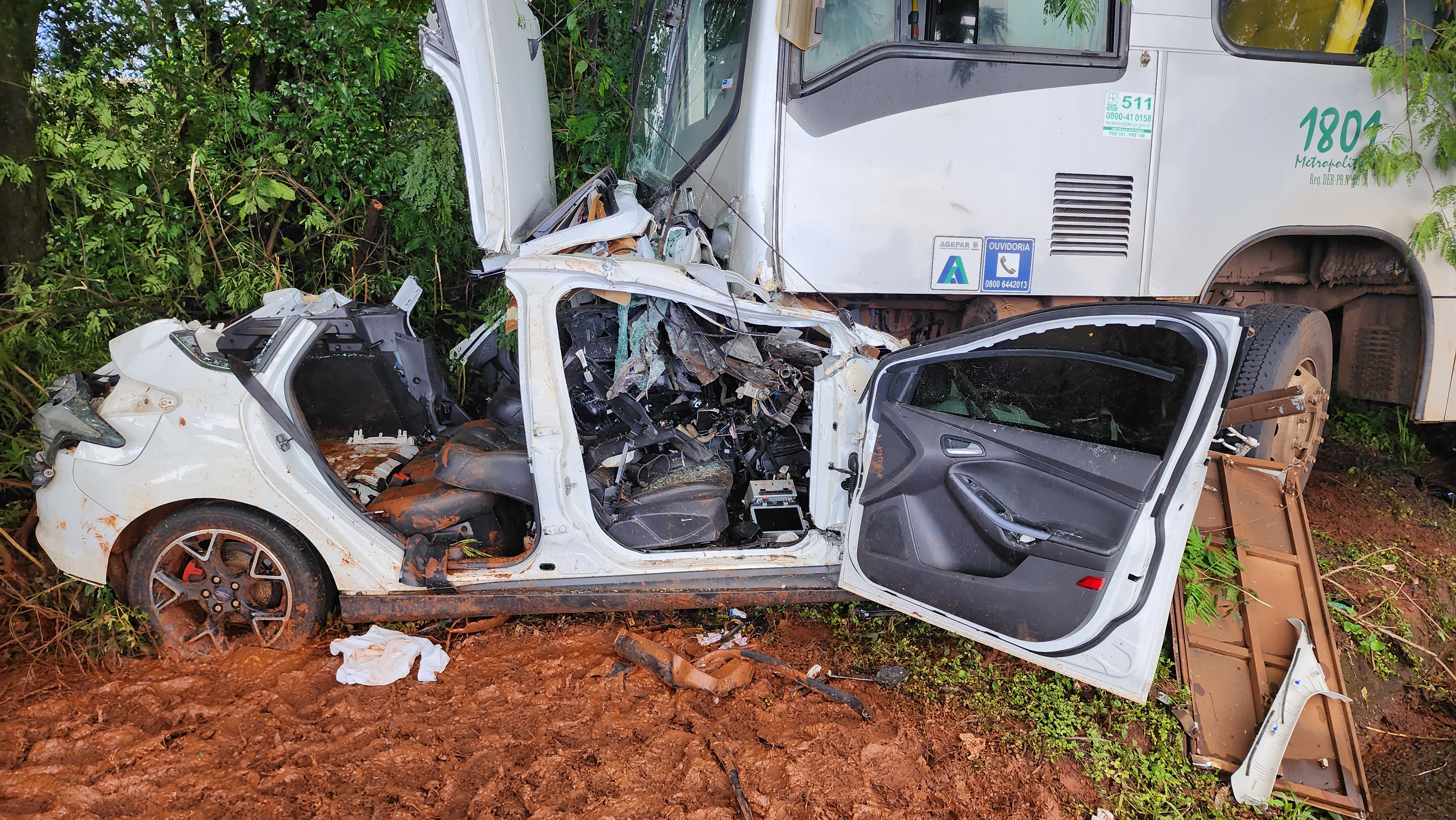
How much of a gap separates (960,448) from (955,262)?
117 centimetres

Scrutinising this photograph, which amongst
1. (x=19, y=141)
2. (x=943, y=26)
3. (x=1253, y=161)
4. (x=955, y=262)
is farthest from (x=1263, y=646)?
(x=19, y=141)

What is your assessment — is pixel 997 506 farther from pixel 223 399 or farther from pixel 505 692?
pixel 223 399

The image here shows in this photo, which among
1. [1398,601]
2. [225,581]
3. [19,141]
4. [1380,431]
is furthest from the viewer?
[1380,431]

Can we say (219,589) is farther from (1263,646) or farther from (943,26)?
(1263,646)

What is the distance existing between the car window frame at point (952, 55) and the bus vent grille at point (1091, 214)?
50cm

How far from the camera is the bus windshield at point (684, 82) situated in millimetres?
3490

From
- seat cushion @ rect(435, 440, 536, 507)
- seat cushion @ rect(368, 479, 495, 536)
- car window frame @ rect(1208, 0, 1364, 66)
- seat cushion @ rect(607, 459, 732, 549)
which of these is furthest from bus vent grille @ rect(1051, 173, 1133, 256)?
seat cushion @ rect(368, 479, 495, 536)

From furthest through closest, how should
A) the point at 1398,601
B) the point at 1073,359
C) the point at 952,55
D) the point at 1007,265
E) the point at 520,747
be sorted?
the point at 1398,601 → the point at 1007,265 → the point at 952,55 → the point at 520,747 → the point at 1073,359

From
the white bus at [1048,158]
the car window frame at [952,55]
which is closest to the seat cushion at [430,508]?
the white bus at [1048,158]

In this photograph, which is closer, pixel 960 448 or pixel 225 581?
pixel 960 448

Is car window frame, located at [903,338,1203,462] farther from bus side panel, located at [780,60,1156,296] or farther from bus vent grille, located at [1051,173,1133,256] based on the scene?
bus vent grille, located at [1051,173,1133,256]

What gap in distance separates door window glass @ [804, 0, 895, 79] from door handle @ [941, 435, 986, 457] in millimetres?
1645

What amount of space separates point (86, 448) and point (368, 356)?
1.29 meters

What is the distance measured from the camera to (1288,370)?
11.8 feet
